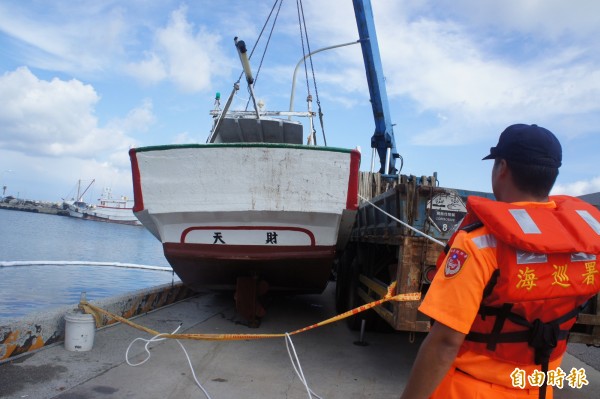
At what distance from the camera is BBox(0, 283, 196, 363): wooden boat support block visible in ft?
13.2

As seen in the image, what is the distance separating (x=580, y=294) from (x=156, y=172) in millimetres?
4643

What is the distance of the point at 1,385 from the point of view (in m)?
3.50

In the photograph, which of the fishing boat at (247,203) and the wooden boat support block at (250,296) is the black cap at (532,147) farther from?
the wooden boat support block at (250,296)

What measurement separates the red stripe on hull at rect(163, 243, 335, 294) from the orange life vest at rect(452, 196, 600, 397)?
167 inches

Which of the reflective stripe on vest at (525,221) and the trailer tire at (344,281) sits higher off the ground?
the reflective stripe on vest at (525,221)

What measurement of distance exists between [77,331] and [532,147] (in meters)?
4.31

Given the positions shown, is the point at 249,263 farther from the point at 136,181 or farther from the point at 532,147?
the point at 532,147

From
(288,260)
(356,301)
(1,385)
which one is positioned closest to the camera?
(1,385)

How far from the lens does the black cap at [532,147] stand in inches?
58.2

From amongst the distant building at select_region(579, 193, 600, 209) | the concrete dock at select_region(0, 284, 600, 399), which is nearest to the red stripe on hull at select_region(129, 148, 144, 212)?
the concrete dock at select_region(0, 284, 600, 399)

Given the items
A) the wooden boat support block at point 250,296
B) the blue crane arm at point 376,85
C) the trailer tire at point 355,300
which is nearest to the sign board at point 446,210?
the trailer tire at point 355,300

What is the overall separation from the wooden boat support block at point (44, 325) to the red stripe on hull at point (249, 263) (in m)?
0.69

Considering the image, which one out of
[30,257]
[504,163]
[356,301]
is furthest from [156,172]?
[30,257]

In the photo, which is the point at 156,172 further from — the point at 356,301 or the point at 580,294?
the point at 580,294
